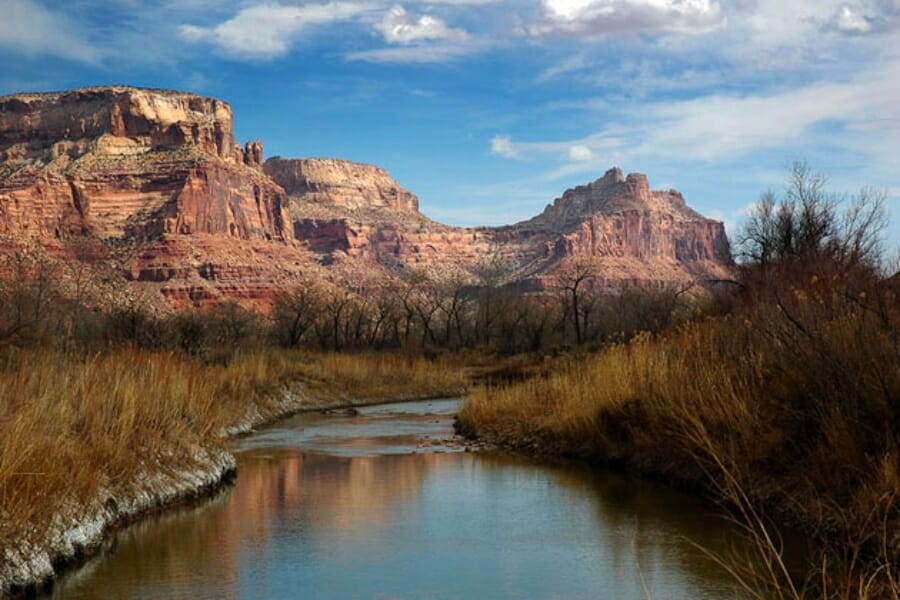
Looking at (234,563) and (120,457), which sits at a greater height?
(120,457)

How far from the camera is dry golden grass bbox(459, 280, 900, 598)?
7.55 m

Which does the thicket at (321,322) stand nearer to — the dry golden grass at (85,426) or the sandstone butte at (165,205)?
the dry golden grass at (85,426)

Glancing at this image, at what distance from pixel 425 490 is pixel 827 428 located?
5.59m

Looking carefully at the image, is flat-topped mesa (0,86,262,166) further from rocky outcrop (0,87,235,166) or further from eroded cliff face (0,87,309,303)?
eroded cliff face (0,87,309,303)

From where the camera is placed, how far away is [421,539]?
9281 mm

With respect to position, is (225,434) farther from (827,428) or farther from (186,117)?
(186,117)

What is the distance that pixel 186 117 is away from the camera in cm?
15150

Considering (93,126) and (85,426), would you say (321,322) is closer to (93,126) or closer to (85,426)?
(85,426)

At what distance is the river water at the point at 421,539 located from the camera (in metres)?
7.47

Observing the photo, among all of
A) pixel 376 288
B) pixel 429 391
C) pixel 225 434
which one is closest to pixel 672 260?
pixel 376 288

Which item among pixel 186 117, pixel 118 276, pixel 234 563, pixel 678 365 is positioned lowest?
pixel 234 563

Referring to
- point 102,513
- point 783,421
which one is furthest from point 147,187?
point 783,421

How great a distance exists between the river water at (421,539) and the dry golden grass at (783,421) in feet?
2.04

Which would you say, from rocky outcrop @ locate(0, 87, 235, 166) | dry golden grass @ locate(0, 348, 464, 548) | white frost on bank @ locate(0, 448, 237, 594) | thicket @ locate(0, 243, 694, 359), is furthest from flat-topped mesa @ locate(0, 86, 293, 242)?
white frost on bank @ locate(0, 448, 237, 594)
